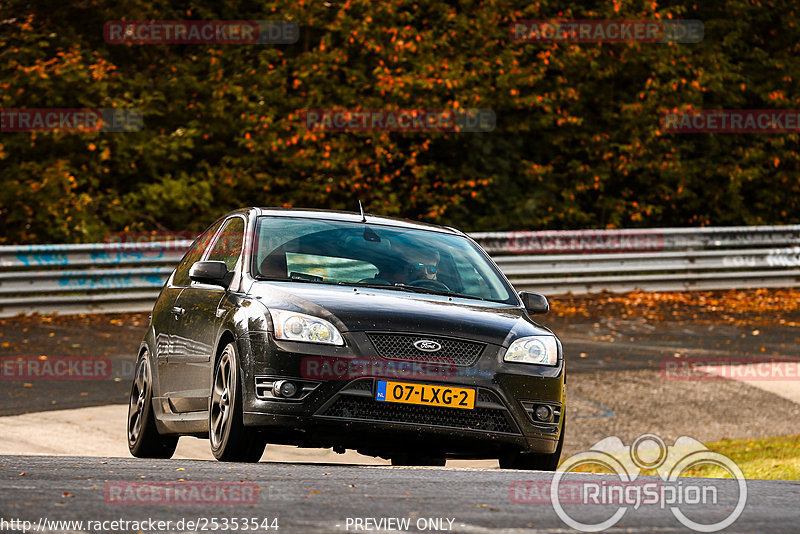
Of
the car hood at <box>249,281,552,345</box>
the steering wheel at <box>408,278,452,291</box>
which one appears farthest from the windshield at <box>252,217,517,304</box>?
the car hood at <box>249,281,552,345</box>

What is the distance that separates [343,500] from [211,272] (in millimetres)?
2786

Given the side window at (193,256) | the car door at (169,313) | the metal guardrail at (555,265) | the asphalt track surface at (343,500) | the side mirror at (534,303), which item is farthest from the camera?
the metal guardrail at (555,265)

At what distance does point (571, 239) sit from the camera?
75.5 ft

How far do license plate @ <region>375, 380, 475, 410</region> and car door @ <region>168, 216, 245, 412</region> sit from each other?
125 cm

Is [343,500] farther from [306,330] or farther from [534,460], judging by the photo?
[534,460]

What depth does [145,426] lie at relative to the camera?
9422mm

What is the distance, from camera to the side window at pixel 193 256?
9625 mm

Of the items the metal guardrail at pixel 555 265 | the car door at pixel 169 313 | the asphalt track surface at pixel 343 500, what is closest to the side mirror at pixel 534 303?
the asphalt track surface at pixel 343 500

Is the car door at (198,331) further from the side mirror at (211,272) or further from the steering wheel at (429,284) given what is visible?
the steering wheel at (429,284)

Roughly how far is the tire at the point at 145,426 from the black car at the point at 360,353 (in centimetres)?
48

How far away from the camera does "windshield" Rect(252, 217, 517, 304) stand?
330 inches

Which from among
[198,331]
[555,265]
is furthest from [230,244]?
[555,265]

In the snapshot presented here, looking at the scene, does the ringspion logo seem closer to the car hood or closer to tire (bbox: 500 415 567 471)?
Answer: tire (bbox: 500 415 567 471)

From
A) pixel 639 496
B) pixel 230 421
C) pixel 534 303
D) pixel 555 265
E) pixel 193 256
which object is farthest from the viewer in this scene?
pixel 555 265
